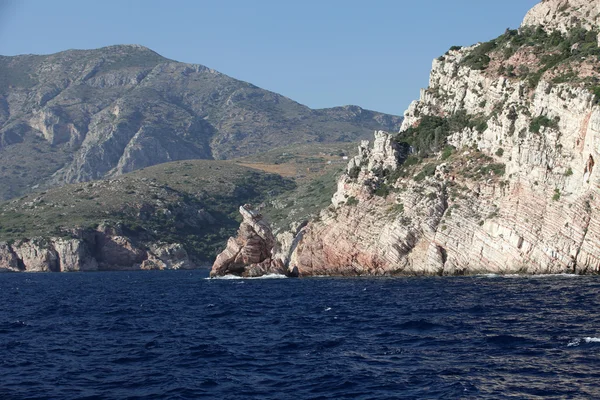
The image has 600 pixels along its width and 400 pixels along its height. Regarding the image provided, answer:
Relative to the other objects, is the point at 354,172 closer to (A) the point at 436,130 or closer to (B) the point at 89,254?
(A) the point at 436,130

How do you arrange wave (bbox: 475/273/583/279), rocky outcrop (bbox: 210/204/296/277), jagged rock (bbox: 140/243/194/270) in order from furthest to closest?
jagged rock (bbox: 140/243/194/270) → rocky outcrop (bbox: 210/204/296/277) → wave (bbox: 475/273/583/279)

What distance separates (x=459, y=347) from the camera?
3850 cm

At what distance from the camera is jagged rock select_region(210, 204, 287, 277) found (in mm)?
116312

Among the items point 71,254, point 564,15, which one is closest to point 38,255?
point 71,254

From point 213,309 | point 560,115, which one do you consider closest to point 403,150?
point 560,115

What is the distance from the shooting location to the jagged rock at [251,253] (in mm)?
116312

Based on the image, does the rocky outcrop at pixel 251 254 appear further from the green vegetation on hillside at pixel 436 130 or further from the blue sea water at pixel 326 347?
the blue sea water at pixel 326 347

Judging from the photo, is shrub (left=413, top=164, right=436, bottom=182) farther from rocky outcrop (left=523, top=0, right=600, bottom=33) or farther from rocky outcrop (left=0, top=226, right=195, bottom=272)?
rocky outcrop (left=0, top=226, right=195, bottom=272)

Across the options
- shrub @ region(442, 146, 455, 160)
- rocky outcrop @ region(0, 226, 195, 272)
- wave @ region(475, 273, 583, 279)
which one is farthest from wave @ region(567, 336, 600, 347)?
rocky outcrop @ region(0, 226, 195, 272)

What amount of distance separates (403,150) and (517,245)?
110ft

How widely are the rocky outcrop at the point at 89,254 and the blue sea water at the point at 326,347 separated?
116 metres

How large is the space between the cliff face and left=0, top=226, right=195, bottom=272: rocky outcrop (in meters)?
85.1

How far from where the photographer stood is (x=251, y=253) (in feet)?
385

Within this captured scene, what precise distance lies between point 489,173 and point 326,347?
5408cm
